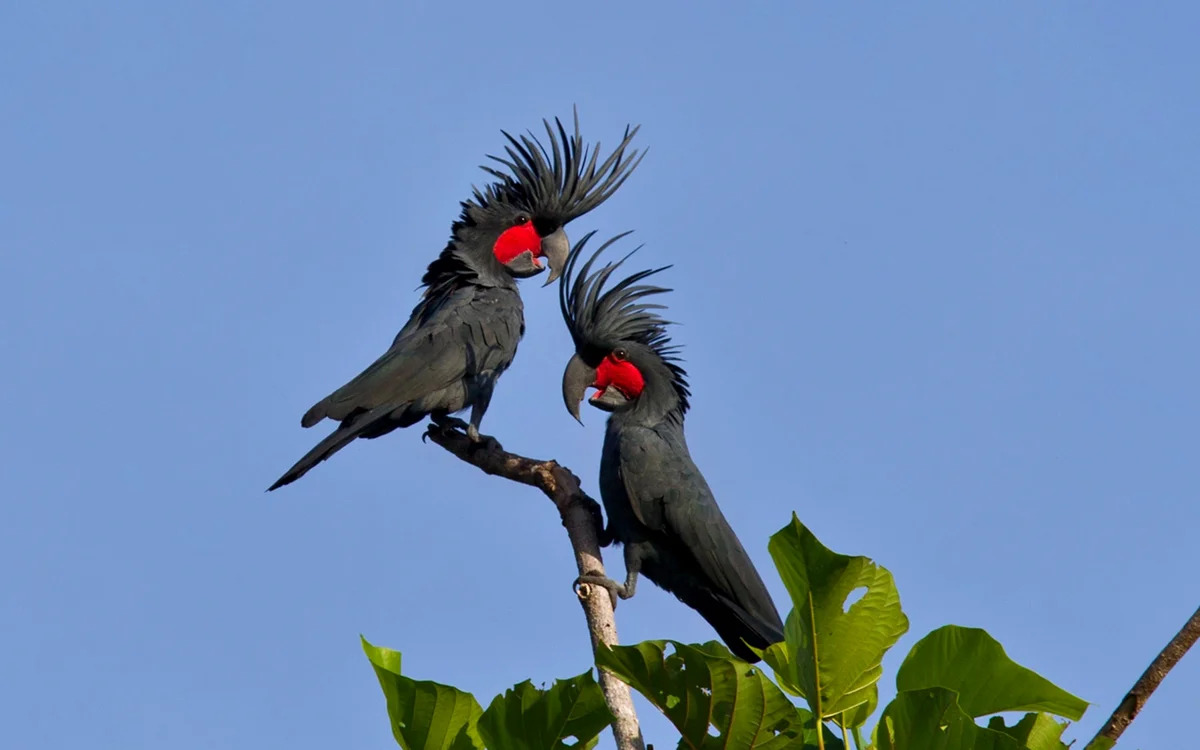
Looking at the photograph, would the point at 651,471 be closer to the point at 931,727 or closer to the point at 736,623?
the point at 736,623

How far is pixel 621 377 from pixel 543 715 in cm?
318

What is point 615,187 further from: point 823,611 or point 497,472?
point 823,611

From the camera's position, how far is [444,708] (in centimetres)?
381

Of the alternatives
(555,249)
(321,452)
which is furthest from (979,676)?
(555,249)

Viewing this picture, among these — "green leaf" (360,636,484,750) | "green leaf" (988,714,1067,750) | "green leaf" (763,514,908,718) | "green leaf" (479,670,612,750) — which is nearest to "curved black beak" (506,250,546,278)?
"green leaf" (360,636,484,750)

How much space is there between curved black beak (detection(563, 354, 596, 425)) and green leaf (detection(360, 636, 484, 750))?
283 centimetres

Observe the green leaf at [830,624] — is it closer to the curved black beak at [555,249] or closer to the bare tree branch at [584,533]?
the bare tree branch at [584,533]

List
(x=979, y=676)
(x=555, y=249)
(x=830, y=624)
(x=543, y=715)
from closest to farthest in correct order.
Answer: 1. (x=830, y=624)
2. (x=979, y=676)
3. (x=543, y=715)
4. (x=555, y=249)

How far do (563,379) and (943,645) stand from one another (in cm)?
337

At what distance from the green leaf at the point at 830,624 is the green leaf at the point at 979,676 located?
14 cm

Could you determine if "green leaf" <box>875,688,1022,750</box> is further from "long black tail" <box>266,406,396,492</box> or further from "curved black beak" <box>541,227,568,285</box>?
"curved black beak" <box>541,227,568,285</box>

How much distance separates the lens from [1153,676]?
10.3ft

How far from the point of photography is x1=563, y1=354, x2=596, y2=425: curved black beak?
6.54 metres

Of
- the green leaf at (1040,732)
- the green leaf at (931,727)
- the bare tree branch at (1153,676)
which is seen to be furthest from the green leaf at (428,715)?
the bare tree branch at (1153,676)
